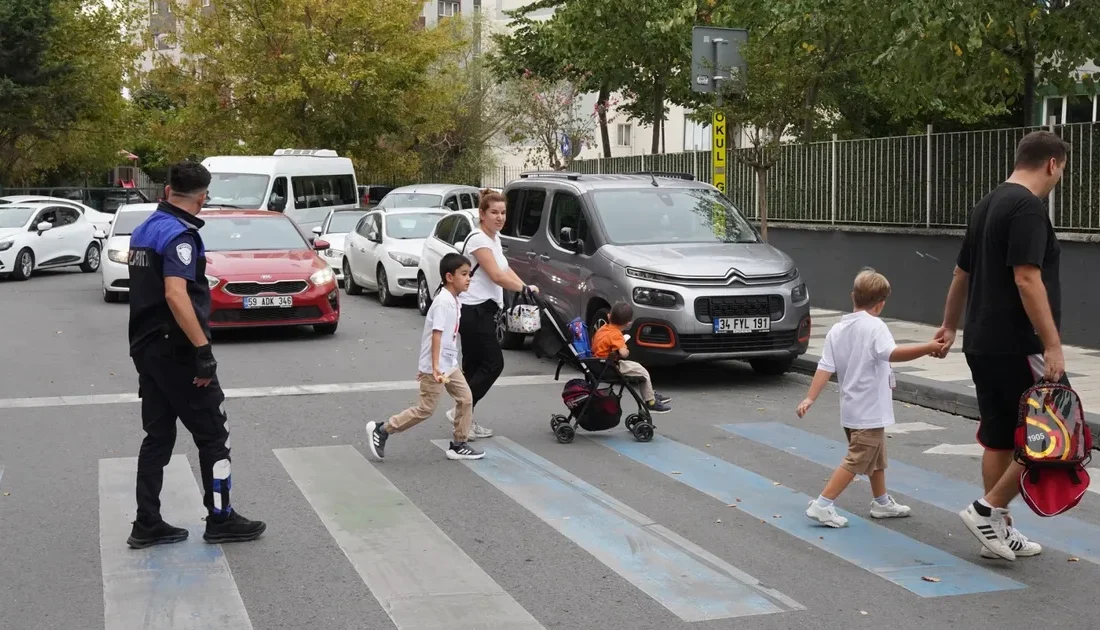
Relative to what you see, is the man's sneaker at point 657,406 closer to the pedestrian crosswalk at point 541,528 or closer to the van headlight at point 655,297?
the pedestrian crosswalk at point 541,528

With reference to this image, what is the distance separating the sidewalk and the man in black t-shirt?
3.63 metres

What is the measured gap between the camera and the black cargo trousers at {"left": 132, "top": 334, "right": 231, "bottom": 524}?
605 cm

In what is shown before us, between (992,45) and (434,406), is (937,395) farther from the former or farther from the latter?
(992,45)

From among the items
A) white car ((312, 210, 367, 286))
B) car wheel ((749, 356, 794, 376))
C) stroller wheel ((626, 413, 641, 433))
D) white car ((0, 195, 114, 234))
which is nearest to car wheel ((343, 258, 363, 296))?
white car ((312, 210, 367, 286))

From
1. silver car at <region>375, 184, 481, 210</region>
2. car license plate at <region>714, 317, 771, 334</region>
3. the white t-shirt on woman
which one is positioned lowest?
car license plate at <region>714, 317, 771, 334</region>

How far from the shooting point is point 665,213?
1273 cm

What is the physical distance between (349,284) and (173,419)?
15420 mm

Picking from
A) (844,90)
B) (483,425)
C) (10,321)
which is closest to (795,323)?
(483,425)

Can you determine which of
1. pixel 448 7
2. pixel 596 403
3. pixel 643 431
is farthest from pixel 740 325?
pixel 448 7

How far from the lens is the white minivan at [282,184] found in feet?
86.1

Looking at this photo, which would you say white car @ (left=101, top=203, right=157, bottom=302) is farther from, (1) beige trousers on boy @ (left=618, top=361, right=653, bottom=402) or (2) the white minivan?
(1) beige trousers on boy @ (left=618, top=361, right=653, bottom=402)

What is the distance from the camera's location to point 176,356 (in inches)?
238

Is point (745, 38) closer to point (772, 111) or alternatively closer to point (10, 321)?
point (772, 111)

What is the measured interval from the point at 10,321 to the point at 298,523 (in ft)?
40.0
